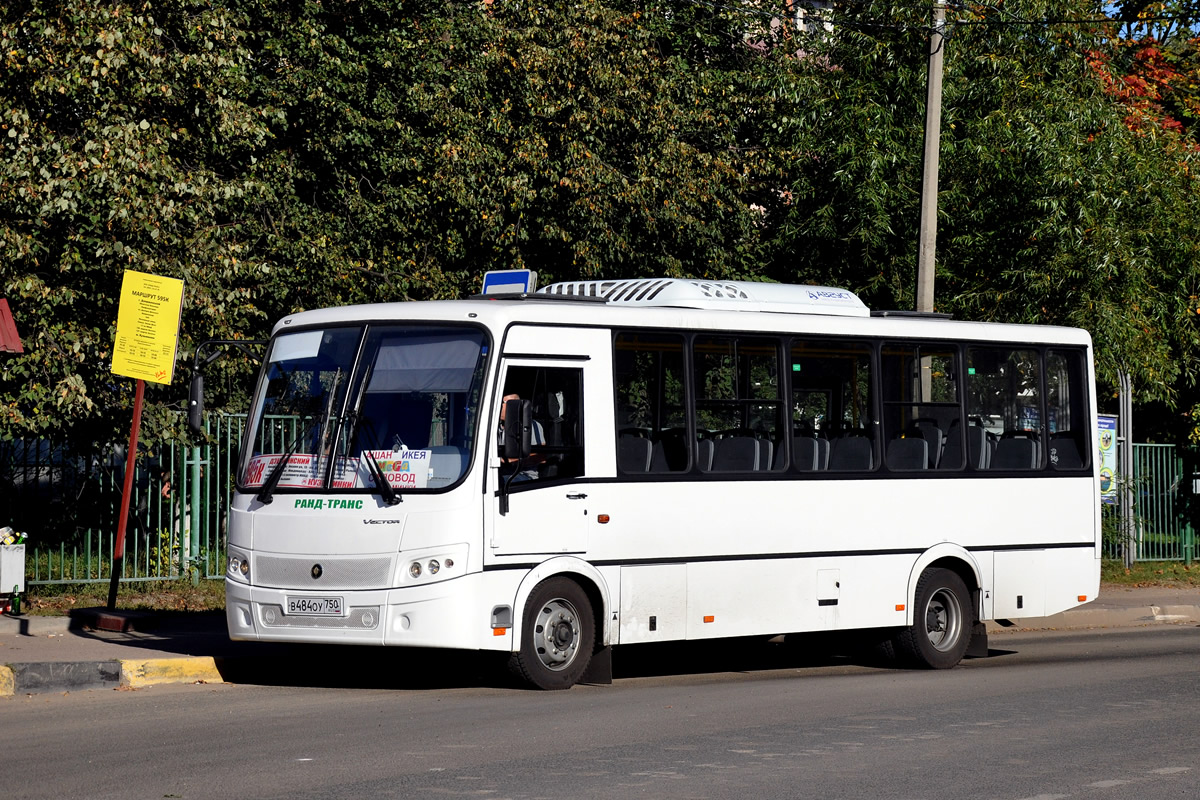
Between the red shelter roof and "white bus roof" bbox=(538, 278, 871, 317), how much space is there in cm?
496

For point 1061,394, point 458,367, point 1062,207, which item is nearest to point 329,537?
point 458,367

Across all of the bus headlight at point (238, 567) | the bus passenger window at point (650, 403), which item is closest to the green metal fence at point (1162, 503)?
the bus passenger window at point (650, 403)

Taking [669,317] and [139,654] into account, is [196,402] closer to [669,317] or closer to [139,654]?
[139,654]

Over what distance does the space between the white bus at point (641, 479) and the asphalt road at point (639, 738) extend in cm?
60

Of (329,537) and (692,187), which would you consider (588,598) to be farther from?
(692,187)

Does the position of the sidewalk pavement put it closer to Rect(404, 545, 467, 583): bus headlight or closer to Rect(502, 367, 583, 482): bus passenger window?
Rect(404, 545, 467, 583): bus headlight

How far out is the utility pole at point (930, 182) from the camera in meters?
20.4

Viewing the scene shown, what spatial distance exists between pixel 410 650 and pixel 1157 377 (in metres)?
14.0

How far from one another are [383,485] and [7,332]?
18.5ft

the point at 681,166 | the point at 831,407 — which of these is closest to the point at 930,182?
the point at 681,166

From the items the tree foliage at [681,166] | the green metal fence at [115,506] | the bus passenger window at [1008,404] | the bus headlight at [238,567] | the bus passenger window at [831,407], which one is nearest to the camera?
the bus headlight at [238,567]

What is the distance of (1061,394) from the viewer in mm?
15656

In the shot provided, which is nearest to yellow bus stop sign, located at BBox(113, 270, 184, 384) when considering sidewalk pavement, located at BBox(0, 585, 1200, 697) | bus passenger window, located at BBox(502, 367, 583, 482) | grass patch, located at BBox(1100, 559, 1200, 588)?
sidewalk pavement, located at BBox(0, 585, 1200, 697)

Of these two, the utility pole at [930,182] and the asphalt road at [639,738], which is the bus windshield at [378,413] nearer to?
the asphalt road at [639,738]
